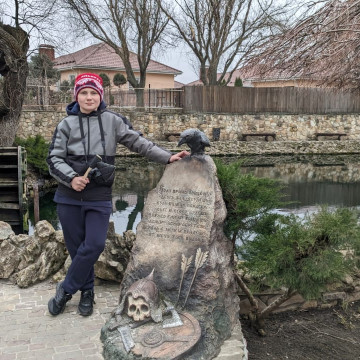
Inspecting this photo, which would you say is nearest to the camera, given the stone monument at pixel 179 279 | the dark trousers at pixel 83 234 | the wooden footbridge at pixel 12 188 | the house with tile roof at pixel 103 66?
the stone monument at pixel 179 279

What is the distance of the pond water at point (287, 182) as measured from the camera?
36.5ft

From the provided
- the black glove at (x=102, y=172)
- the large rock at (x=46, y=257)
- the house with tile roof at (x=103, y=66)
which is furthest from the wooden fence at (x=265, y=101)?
the black glove at (x=102, y=172)

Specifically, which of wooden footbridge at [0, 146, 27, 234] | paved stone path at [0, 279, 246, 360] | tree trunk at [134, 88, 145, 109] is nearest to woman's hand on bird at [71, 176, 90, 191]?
paved stone path at [0, 279, 246, 360]

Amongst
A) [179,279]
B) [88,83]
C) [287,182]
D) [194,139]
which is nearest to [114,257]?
[179,279]

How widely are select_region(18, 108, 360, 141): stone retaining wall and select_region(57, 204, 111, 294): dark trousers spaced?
18.0 metres

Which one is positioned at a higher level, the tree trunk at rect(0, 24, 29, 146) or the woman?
the tree trunk at rect(0, 24, 29, 146)

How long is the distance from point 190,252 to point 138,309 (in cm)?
64

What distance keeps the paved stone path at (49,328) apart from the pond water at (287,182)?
4077 millimetres

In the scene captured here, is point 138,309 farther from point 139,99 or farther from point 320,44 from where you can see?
point 139,99

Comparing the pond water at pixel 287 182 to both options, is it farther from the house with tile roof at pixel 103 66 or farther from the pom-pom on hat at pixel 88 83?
the house with tile roof at pixel 103 66

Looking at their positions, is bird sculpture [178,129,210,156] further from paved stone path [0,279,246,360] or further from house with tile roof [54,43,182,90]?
house with tile roof [54,43,182,90]

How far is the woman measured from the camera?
3.73 meters

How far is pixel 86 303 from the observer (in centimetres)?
407

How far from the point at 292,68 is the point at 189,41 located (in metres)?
22.7
